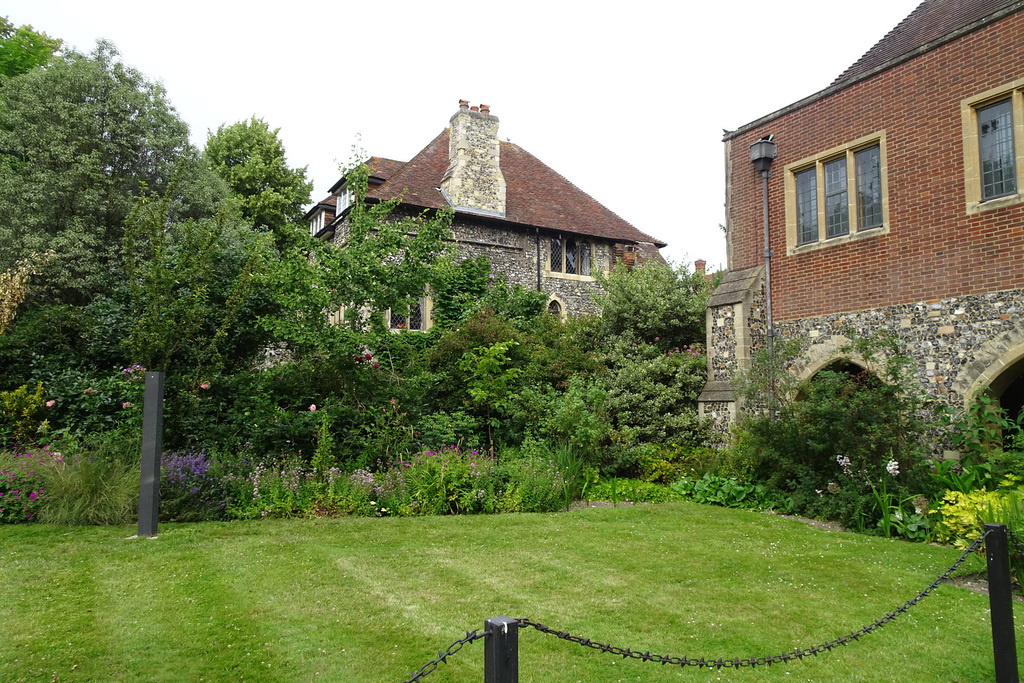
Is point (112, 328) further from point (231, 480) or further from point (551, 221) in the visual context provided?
point (551, 221)

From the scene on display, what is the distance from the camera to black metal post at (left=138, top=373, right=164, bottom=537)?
24.1 feet

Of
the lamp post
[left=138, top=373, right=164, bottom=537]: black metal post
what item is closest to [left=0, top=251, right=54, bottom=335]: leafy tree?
[left=138, top=373, right=164, bottom=537]: black metal post

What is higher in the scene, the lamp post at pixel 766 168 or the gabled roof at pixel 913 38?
the gabled roof at pixel 913 38

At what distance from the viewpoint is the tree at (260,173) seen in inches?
1051

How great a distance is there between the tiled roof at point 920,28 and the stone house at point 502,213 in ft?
32.4

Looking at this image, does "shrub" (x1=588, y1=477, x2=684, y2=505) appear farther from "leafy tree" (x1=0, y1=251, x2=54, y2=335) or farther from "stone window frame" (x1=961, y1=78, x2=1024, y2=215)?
"leafy tree" (x1=0, y1=251, x2=54, y2=335)

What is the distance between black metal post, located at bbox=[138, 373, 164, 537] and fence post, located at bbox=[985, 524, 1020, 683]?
7.63 metres

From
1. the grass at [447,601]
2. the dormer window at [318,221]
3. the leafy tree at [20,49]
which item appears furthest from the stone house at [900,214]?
the leafy tree at [20,49]

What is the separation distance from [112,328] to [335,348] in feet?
13.7

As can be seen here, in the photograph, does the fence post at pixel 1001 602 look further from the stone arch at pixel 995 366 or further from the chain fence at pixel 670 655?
the stone arch at pixel 995 366

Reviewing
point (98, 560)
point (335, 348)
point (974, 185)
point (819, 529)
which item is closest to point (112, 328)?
point (335, 348)

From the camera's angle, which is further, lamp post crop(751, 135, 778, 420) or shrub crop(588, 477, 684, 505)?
lamp post crop(751, 135, 778, 420)

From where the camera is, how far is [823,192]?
1195 cm

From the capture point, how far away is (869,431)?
895cm
